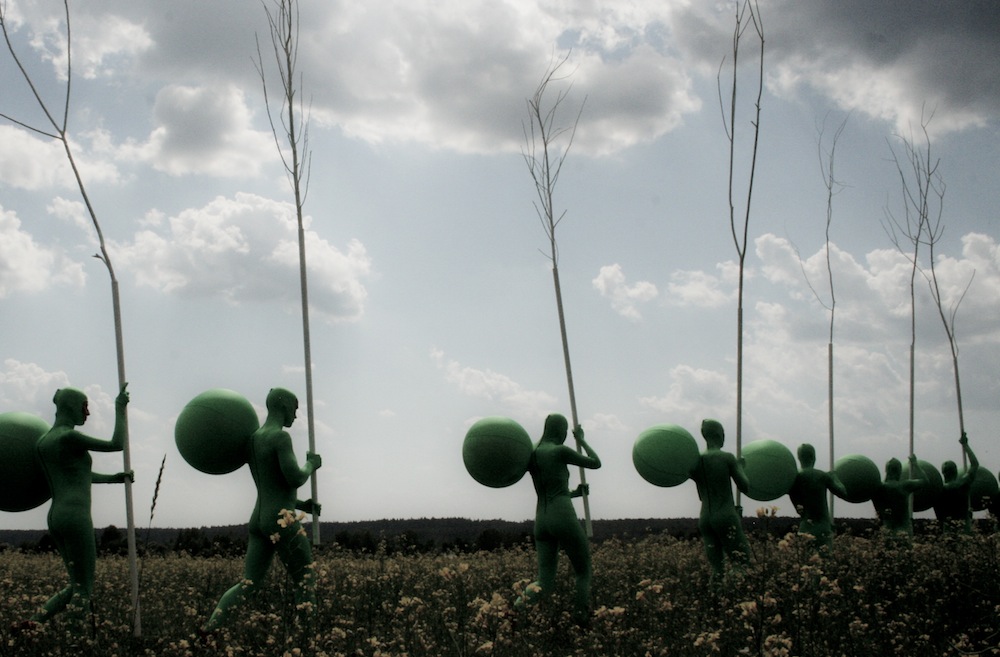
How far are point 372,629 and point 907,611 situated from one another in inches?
244

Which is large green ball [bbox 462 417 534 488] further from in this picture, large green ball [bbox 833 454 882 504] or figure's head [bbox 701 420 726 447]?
large green ball [bbox 833 454 882 504]

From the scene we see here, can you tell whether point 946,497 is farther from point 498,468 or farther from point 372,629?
point 372,629

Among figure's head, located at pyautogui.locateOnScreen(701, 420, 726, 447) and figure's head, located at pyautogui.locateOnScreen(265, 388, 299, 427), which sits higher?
figure's head, located at pyautogui.locateOnScreen(265, 388, 299, 427)

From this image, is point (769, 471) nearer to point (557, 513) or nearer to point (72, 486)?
point (557, 513)

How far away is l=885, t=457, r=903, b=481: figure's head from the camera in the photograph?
16141 mm

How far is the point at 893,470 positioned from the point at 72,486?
534 inches

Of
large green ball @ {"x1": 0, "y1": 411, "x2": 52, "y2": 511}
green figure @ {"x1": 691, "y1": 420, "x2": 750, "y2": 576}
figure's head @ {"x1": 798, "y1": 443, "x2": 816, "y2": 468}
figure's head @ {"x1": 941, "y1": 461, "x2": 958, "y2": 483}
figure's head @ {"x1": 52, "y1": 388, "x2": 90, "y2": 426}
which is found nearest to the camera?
figure's head @ {"x1": 52, "y1": 388, "x2": 90, "y2": 426}

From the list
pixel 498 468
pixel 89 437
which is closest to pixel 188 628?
pixel 89 437

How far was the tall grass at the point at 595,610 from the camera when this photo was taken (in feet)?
22.0

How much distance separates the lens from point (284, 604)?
22.6 feet

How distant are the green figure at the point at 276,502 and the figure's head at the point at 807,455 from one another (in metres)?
7.82

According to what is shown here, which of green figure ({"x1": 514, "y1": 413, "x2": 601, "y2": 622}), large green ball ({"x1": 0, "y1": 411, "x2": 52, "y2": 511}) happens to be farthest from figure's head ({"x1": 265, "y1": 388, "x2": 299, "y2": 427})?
green figure ({"x1": 514, "y1": 413, "x2": 601, "y2": 622})

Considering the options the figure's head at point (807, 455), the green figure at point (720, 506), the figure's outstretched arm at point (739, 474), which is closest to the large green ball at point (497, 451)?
the green figure at point (720, 506)

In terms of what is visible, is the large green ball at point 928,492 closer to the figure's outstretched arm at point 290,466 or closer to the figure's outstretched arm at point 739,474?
the figure's outstretched arm at point 739,474
